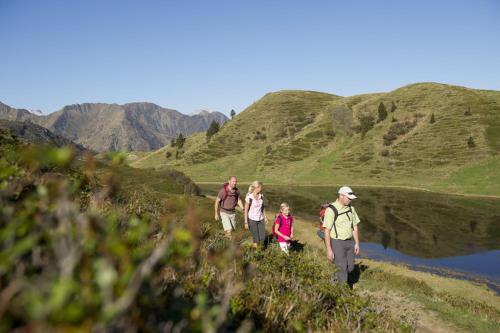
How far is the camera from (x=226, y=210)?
13.0 metres

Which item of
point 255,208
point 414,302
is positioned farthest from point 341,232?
point 414,302

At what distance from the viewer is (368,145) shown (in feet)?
298

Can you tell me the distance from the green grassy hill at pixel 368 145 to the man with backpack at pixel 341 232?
57248 millimetres

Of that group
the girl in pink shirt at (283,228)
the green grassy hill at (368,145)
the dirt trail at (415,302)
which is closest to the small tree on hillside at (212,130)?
the green grassy hill at (368,145)

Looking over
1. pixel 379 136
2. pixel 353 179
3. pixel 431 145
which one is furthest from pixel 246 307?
pixel 379 136

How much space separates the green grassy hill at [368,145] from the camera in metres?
73.4

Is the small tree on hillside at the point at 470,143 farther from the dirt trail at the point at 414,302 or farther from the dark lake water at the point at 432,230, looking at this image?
the dirt trail at the point at 414,302

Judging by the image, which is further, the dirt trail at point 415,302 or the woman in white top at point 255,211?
the woman in white top at point 255,211

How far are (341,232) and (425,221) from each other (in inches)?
1244

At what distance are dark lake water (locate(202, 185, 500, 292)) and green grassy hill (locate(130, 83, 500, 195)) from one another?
52.1ft

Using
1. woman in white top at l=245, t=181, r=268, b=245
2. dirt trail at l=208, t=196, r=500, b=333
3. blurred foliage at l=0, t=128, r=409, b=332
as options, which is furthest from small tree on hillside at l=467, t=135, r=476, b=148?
blurred foliage at l=0, t=128, r=409, b=332

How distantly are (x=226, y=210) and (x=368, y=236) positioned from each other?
21.4m

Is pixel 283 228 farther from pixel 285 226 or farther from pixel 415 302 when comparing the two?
pixel 415 302

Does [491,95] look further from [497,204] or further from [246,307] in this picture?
[246,307]
